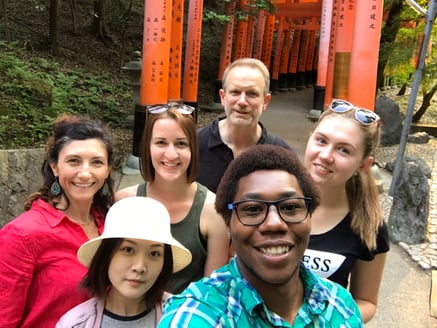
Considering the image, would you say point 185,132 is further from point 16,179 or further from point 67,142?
point 16,179

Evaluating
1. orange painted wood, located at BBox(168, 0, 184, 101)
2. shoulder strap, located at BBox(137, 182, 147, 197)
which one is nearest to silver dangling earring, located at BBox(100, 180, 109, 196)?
shoulder strap, located at BBox(137, 182, 147, 197)

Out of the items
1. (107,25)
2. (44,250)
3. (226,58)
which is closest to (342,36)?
(226,58)

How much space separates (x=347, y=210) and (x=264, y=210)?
815mm

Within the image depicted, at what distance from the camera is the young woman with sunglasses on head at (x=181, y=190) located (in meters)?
1.99

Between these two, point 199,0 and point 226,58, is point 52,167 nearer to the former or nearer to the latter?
point 199,0

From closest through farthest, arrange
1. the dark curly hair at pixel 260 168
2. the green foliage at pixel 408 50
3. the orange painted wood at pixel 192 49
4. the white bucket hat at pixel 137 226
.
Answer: the dark curly hair at pixel 260 168, the white bucket hat at pixel 137 226, the orange painted wood at pixel 192 49, the green foliage at pixel 408 50

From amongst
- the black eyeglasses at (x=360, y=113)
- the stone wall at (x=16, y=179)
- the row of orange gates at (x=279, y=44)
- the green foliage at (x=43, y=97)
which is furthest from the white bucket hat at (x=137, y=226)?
the row of orange gates at (x=279, y=44)

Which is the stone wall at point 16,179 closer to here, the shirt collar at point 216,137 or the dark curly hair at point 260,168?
the shirt collar at point 216,137

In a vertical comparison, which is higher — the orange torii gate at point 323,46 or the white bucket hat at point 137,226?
the orange torii gate at point 323,46

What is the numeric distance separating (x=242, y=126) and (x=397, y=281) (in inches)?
118

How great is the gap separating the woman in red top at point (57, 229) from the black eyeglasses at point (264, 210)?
2.93 ft

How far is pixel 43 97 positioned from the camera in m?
7.70

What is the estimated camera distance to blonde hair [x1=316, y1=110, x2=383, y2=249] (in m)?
1.83

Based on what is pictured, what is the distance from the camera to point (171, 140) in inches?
84.0
